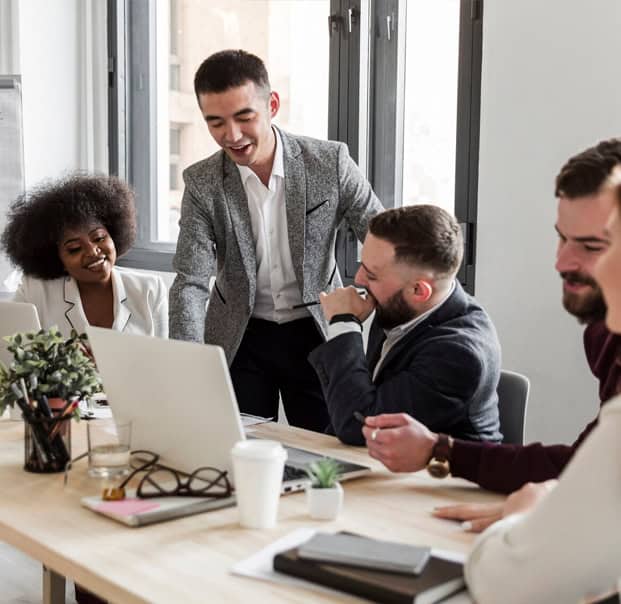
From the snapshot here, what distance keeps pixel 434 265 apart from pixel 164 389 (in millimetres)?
700

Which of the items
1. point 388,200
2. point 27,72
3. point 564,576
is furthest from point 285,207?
point 27,72

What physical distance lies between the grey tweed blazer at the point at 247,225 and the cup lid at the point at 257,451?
1.30m

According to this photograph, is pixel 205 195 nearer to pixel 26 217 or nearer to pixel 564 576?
pixel 26 217

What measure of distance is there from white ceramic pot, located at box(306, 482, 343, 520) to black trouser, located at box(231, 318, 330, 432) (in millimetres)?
1319

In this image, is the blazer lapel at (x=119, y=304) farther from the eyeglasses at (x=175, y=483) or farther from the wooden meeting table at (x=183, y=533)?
the eyeglasses at (x=175, y=483)

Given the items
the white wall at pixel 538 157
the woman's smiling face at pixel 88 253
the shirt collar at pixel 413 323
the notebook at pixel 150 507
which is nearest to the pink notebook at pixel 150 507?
the notebook at pixel 150 507

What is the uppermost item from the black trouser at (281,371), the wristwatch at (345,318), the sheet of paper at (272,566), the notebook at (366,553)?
the wristwatch at (345,318)

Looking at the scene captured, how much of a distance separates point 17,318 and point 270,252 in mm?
759

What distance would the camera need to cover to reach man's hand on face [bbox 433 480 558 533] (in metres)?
1.39

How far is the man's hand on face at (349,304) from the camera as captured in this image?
2127 mm

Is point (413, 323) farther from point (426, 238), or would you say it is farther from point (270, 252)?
point (270, 252)

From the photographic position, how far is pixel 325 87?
3891 mm

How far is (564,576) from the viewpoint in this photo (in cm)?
103

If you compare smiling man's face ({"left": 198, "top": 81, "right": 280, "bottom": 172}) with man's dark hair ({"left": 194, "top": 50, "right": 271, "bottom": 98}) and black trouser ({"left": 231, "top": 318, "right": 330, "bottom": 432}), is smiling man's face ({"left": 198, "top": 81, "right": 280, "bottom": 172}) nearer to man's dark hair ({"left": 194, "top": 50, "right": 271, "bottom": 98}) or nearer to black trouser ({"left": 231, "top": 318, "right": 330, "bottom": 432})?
man's dark hair ({"left": 194, "top": 50, "right": 271, "bottom": 98})
